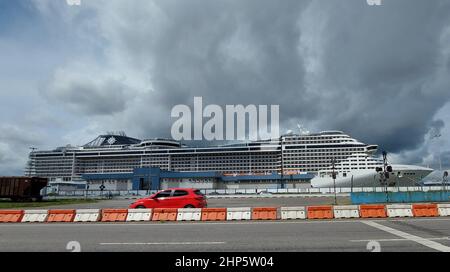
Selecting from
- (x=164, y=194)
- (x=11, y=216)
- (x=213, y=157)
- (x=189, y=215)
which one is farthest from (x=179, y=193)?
(x=213, y=157)

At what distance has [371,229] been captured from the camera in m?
10.2

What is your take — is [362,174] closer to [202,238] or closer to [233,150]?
[233,150]

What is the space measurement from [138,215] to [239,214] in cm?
452

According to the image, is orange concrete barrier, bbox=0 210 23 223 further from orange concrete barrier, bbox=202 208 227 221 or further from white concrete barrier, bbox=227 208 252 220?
white concrete barrier, bbox=227 208 252 220

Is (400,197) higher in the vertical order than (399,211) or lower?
lower

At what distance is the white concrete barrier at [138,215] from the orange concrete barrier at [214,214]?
2465mm

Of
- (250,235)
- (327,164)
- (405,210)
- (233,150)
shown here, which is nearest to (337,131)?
(327,164)

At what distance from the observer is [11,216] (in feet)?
49.0

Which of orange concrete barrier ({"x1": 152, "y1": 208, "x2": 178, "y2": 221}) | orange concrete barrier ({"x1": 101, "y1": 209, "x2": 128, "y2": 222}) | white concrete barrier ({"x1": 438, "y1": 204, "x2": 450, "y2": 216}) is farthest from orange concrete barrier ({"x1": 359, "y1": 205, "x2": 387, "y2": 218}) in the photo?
orange concrete barrier ({"x1": 101, "y1": 209, "x2": 128, "y2": 222})

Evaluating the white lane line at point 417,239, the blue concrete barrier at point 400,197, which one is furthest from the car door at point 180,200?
the blue concrete barrier at point 400,197

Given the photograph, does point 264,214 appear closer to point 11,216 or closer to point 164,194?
point 164,194

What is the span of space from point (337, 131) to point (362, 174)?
3547 cm
